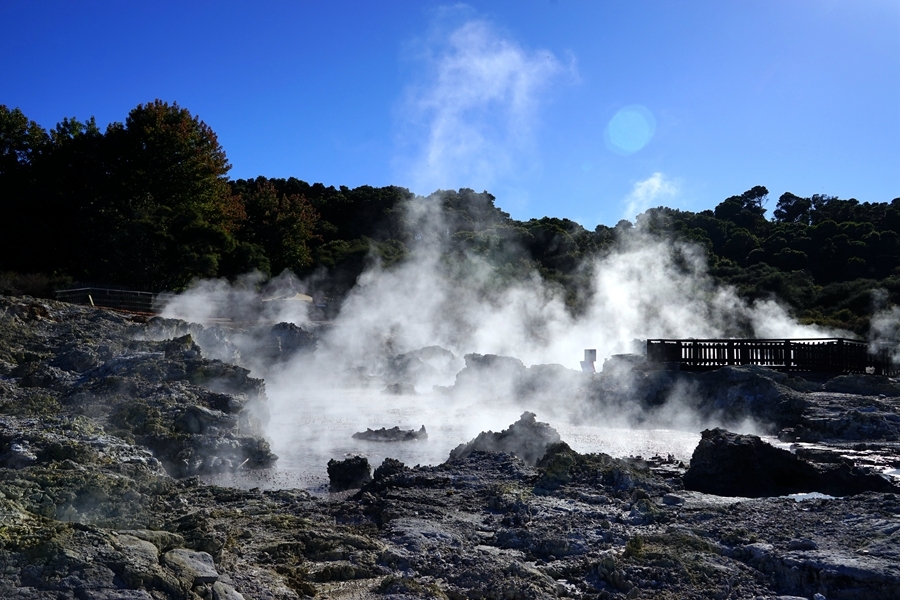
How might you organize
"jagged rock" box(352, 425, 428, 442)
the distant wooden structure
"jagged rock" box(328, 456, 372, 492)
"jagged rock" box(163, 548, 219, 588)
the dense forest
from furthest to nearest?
the dense forest < the distant wooden structure < "jagged rock" box(352, 425, 428, 442) < "jagged rock" box(328, 456, 372, 492) < "jagged rock" box(163, 548, 219, 588)

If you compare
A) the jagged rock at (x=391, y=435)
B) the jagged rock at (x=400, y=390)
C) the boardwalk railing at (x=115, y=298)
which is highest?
the boardwalk railing at (x=115, y=298)

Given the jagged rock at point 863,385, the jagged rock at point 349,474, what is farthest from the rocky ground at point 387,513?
the jagged rock at point 863,385

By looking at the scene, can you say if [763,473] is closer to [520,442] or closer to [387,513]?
[520,442]

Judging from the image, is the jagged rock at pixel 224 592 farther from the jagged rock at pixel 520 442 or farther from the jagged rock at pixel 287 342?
the jagged rock at pixel 287 342

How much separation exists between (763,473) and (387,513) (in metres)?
5.02

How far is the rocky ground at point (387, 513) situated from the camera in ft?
16.9

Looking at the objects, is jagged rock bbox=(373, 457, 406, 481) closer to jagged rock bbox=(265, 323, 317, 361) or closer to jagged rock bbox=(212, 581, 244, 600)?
jagged rock bbox=(212, 581, 244, 600)

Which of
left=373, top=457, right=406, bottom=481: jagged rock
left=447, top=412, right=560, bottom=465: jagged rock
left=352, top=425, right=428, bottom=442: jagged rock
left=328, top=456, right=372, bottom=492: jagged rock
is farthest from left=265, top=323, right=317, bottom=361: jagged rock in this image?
left=373, top=457, right=406, bottom=481: jagged rock

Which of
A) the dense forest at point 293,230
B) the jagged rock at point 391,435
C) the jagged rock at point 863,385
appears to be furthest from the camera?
the dense forest at point 293,230

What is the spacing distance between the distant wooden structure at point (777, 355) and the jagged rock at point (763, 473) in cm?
1061

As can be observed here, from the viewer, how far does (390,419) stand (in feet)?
57.3

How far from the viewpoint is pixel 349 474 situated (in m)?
9.87

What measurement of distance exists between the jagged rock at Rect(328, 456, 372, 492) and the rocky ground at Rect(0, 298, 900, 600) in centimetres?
44

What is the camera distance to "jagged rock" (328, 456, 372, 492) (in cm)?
980
